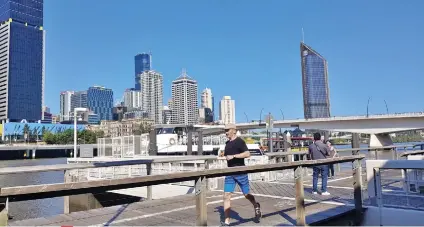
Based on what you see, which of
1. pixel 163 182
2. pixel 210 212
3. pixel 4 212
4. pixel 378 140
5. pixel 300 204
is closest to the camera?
pixel 4 212

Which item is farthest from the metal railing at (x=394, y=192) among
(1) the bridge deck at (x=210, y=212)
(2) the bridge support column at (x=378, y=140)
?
(2) the bridge support column at (x=378, y=140)

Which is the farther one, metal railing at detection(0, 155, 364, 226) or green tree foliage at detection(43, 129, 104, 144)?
green tree foliage at detection(43, 129, 104, 144)

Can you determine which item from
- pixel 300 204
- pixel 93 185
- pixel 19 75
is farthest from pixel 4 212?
pixel 19 75

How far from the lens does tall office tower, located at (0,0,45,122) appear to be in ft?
573

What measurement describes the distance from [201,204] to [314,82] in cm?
12298

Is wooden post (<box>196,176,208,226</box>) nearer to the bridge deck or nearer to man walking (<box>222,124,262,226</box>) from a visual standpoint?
man walking (<box>222,124,262,226</box>)

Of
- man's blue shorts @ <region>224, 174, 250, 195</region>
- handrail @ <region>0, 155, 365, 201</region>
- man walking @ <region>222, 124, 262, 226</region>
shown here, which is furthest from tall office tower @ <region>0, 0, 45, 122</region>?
handrail @ <region>0, 155, 365, 201</region>

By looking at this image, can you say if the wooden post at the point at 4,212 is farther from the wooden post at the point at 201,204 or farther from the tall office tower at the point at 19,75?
the tall office tower at the point at 19,75

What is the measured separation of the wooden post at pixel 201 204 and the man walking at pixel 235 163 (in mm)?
2126

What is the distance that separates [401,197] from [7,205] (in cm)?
603

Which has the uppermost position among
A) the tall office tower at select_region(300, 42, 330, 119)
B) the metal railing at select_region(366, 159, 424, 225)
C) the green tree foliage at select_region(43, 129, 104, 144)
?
the tall office tower at select_region(300, 42, 330, 119)

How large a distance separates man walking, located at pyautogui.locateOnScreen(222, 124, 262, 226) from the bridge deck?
0.37m

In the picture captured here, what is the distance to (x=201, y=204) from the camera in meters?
4.02

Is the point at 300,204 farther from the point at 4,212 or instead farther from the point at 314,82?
the point at 314,82
